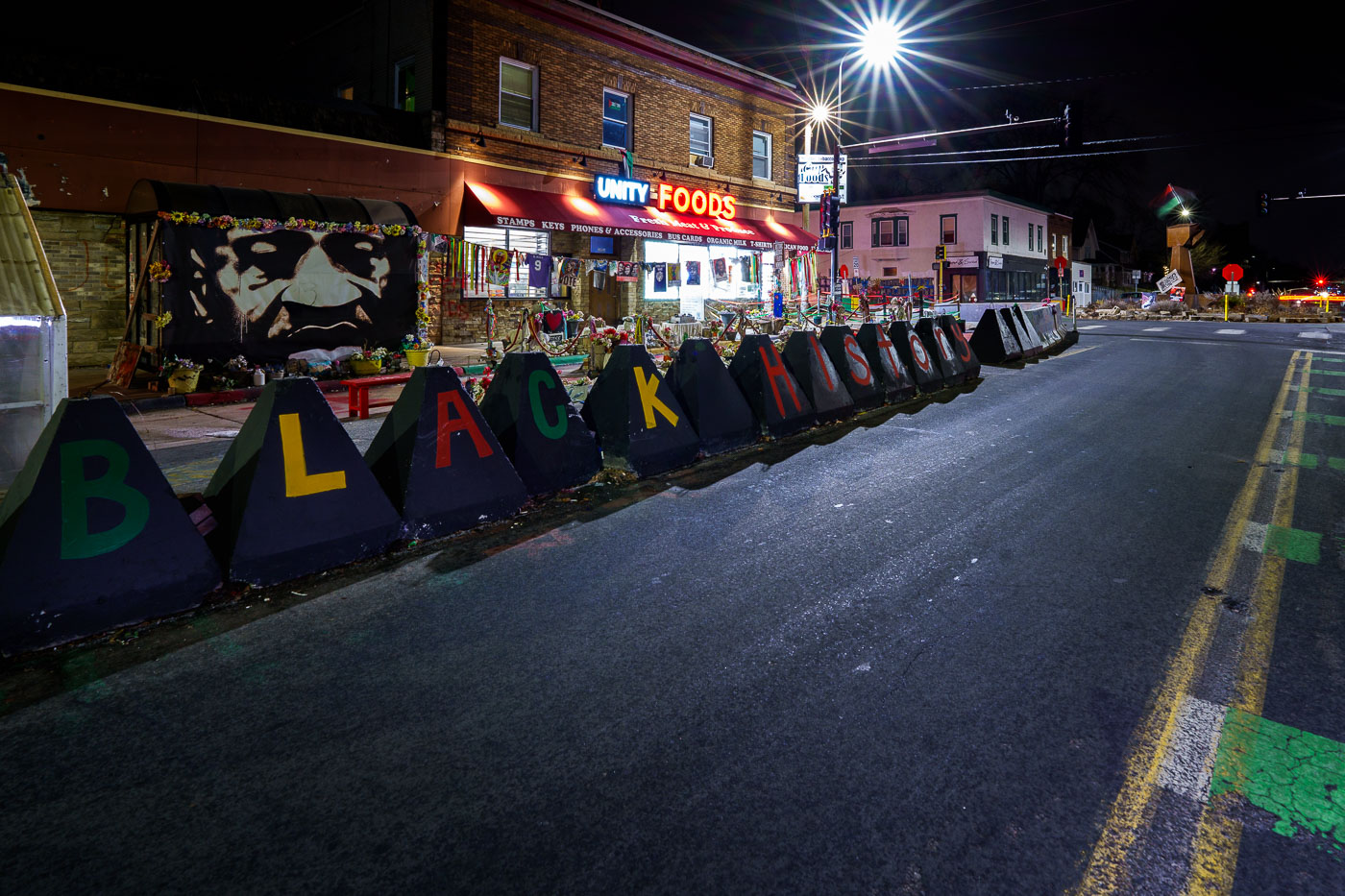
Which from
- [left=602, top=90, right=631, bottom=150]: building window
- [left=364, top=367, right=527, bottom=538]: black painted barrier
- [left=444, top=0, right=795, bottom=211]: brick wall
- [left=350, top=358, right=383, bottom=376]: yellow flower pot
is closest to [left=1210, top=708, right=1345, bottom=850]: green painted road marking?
[left=364, top=367, right=527, bottom=538]: black painted barrier

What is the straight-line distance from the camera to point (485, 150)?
20422 millimetres

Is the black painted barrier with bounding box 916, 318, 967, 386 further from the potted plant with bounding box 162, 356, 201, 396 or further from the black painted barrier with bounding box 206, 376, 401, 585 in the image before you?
the potted plant with bounding box 162, 356, 201, 396

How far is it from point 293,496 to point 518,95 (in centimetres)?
1921

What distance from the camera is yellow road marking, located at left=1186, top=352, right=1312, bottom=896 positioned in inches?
91.7

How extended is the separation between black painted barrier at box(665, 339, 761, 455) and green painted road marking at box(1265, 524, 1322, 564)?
14.5 feet

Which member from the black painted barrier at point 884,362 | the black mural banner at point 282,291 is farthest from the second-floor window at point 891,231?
the black painted barrier at point 884,362

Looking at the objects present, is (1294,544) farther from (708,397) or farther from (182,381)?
(182,381)

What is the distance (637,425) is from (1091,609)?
398 cm

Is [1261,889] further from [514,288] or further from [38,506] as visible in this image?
[514,288]

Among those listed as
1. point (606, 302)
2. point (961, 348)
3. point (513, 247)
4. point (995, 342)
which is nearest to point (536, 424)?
point (961, 348)

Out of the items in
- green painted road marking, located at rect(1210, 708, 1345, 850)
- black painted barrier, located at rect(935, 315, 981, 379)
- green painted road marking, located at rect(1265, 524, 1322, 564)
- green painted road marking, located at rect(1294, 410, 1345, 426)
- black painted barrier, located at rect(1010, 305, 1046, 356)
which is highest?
black painted barrier, located at rect(1010, 305, 1046, 356)

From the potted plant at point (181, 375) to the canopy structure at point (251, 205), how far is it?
237 cm

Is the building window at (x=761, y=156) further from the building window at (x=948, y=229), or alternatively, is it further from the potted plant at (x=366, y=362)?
the building window at (x=948, y=229)

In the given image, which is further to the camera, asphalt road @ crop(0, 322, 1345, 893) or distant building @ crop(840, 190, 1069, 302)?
distant building @ crop(840, 190, 1069, 302)
